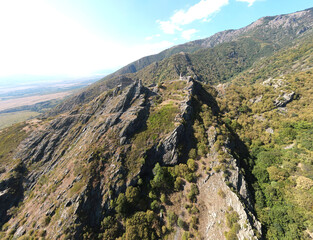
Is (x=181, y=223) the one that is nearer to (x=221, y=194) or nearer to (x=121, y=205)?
(x=221, y=194)

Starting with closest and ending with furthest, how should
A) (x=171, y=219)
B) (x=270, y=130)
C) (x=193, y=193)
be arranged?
(x=171, y=219) → (x=193, y=193) → (x=270, y=130)

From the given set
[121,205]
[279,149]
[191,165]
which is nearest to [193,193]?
[191,165]

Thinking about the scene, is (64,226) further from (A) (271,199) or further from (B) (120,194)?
(A) (271,199)

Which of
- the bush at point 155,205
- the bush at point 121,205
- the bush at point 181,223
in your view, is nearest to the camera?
the bush at point 181,223

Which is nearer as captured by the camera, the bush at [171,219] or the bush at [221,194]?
the bush at [171,219]

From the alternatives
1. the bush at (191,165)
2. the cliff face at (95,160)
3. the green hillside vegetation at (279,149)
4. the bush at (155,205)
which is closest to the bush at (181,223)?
the cliff face at (95,160)

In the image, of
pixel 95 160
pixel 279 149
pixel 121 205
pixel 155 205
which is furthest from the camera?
pixel 279 149

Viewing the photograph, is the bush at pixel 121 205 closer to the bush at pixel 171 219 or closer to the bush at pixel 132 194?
the bush at pixel 132 194

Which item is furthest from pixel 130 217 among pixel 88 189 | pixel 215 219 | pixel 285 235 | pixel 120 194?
pixel 285 235

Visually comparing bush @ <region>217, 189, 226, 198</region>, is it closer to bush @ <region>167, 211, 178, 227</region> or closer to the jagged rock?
bush @ <region>167, 211, 178, 227</region>
